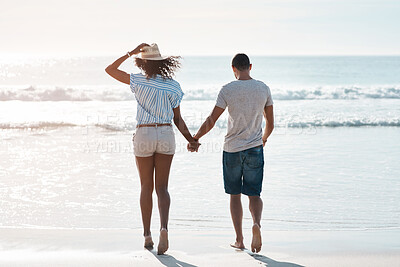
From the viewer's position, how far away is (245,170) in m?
4.56

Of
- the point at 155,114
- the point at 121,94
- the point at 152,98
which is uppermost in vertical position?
the point at 121,94

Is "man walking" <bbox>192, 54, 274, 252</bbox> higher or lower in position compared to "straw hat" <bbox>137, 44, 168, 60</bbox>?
lower

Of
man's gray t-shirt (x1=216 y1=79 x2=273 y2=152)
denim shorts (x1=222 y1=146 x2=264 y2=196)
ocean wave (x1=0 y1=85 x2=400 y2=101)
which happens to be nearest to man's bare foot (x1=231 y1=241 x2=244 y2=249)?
denim shorts (x1=222 y1=146 x2=264 y2=196)

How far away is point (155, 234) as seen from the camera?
520cm

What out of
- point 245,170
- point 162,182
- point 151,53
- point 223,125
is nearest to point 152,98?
point 151,53

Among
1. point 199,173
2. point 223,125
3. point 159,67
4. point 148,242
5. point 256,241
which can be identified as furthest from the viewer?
point 223,125

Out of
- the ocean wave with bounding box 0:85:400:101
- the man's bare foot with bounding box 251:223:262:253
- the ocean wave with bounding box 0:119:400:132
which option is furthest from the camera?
the ocean wave with bounding box 0:85:400:101

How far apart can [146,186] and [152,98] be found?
0.74m

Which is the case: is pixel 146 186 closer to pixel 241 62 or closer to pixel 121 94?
pixel 241 62

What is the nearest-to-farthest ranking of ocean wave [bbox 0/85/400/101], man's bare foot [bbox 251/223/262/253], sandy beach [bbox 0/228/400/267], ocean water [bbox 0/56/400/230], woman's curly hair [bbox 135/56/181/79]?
sandy beach [bbox 0/228/400/267] → man's bare foot [bbox 251/223/262/253] → woman's curly hair [bbox 135/56/181/79] → ocean water [bbox 0/56/400/230] → ocean wave [bbox 0/85/400/101]

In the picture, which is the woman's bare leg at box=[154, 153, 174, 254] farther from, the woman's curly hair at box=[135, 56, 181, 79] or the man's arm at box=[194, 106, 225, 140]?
the woman's curly hair at box=[135, 56, 181, 79]

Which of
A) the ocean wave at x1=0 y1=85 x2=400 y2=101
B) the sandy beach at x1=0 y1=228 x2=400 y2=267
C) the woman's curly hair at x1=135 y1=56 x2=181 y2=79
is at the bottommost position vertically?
the sandy beach at x1=0 y1=228 x2=400 y2=267

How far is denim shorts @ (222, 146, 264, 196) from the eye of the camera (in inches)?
178

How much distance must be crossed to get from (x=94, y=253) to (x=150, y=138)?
3.40 feet
